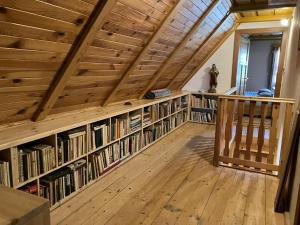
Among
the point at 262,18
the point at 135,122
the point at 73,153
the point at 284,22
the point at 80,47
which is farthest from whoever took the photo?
the point at 262,18

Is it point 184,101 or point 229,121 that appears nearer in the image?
point 229,121

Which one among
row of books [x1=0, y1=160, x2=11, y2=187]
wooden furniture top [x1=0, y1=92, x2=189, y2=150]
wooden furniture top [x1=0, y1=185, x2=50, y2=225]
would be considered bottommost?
row of books [x1=0, y1=160, x2=11, y2=187]

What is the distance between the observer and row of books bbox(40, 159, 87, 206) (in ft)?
6.91

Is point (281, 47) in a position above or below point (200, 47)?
above

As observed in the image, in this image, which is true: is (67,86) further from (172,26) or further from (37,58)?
(172,26)

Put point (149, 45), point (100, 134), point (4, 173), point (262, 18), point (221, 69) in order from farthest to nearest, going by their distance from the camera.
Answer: point (221, 69) → point (262, 18) → point (149, 45) → point (100, 134) → point (4, 173)

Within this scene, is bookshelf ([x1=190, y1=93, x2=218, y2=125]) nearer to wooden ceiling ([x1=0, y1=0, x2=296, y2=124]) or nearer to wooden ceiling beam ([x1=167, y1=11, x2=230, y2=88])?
wooden ceiling beam ([x1=167, y1=11, x2=230, y2=88])

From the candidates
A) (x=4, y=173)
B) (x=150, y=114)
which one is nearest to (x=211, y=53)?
(x=150, y=114)

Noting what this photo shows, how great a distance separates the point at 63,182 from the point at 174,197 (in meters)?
1.10

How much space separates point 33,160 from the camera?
1.96m

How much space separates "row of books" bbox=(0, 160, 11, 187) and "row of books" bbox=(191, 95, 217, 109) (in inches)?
174

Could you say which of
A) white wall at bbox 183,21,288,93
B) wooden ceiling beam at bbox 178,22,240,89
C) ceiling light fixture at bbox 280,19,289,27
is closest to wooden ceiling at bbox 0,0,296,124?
wooden ceiling beam at bbox 178,22,240,89

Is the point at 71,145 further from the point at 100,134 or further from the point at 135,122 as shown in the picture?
the point at 135,122

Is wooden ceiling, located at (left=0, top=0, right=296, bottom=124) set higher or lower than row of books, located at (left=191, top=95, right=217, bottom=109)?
higher
